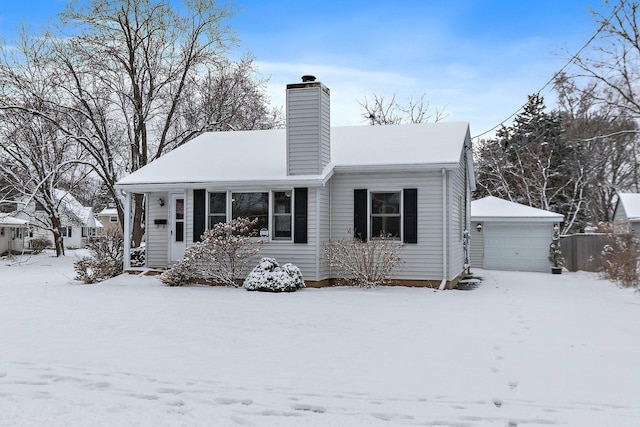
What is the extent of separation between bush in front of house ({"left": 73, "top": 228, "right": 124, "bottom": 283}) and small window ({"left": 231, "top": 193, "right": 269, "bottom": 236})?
12.4 feet

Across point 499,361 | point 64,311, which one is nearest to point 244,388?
point 499,361

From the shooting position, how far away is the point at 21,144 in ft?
87.8

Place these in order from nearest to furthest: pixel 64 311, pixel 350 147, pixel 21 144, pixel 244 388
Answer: pixel 244 388, pixel 64 311, pixel 350 147, pixel 21 144

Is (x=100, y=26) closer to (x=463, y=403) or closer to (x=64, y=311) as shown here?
(x=64, y=311)

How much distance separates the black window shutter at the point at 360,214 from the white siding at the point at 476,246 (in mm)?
8910

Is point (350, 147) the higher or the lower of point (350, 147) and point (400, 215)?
the higher

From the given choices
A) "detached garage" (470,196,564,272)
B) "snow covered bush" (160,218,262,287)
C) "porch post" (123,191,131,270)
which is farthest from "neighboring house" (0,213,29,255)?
"detached garage" (470,196,564,272)

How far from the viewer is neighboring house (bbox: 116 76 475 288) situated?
12719 mm

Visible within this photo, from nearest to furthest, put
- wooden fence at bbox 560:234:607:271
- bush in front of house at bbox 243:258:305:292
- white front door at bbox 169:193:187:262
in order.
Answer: bush in front of house at bbox 243:258:305:292 < white front door at bbox 169:193:187:262 < wooden fence at bbox 560:234:607:271

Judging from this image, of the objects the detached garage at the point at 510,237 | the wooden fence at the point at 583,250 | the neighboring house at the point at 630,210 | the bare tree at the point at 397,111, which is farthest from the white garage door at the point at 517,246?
the bare tree at the point at 397,111

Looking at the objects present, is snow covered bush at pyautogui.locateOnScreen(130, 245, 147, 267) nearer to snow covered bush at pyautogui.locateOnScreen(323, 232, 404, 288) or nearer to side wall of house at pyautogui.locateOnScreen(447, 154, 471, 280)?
snow covered bush at pyautogui.locateOnScreen(323, 232, 404, 288)

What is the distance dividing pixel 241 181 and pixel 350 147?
3121 millimetres

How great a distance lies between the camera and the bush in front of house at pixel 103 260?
13977 millimetres

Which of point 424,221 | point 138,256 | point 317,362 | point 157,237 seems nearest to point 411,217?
point 424,221
